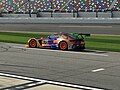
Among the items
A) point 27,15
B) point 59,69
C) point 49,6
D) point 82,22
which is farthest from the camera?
point 49,6

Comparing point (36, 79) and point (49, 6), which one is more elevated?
point (49, 6)

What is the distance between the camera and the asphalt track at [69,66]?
1205 cm

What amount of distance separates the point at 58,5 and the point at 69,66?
52406mm

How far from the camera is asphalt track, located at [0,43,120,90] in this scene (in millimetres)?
12047

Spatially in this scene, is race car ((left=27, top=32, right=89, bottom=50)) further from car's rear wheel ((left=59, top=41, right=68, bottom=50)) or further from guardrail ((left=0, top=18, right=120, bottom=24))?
guardrail ((left=0, top=18, right=120, bottom=24))

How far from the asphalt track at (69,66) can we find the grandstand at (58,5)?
39188mm

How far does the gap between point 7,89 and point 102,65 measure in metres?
5.59

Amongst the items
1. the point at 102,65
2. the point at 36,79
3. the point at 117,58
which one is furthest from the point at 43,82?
the point at 117,58

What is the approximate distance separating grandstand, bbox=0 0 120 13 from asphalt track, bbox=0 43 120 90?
3919 centimetres

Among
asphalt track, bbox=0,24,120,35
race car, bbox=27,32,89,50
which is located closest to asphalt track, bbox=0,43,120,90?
race car, bbox=27,32,89,50

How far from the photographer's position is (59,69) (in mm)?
14227

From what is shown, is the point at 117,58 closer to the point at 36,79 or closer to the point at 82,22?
the point at 36,79

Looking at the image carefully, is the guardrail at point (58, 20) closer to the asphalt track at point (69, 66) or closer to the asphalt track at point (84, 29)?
the asphalt track at point (84, 29)

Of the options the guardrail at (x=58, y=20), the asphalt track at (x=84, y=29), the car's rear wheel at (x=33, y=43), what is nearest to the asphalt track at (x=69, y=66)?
the car's rear wheel at (x=33, y=43)
